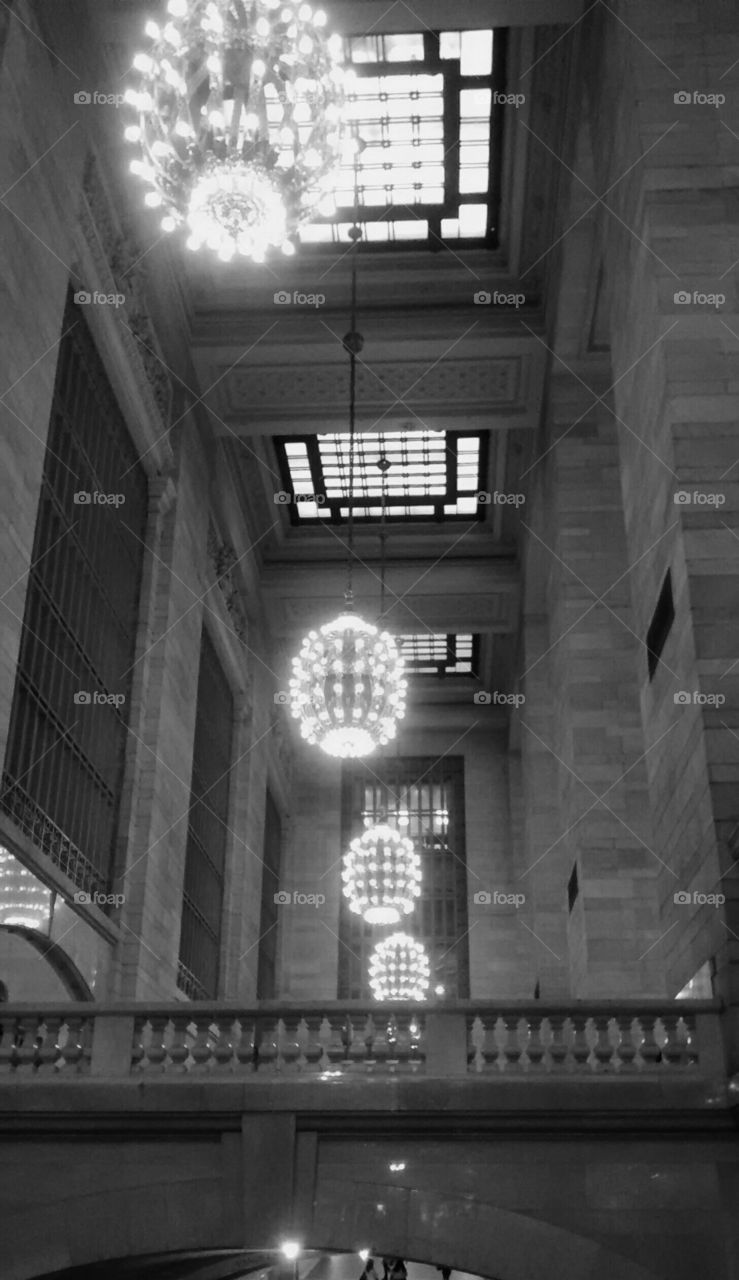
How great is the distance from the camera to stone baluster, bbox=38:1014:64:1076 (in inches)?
317

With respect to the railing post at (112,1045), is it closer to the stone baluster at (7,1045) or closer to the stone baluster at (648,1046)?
the stone baluster at (7,1045)

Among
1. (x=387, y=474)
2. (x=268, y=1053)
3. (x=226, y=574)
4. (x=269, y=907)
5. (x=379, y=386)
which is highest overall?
(x=387, y=474)

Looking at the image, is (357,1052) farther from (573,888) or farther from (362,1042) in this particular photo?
(573,888)

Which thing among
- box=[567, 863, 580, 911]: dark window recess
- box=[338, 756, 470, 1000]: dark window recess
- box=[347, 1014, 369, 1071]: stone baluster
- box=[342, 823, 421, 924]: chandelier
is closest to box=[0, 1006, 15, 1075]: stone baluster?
box=[347, 1014, 369, 1071]: stone baluster

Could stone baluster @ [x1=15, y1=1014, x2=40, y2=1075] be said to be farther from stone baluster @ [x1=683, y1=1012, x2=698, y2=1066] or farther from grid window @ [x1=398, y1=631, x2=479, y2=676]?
grid window @ [x1=398, y1=631, x2=479, y2=676]

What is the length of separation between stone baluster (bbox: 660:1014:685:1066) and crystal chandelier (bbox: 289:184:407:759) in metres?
3.57

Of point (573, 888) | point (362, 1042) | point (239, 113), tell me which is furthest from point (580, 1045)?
point (573, 888)

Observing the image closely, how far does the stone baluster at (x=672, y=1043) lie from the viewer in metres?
7.78

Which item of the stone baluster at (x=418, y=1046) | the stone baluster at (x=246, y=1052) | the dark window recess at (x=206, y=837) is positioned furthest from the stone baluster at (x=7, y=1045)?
the dark window recess at (x=206, y=837)

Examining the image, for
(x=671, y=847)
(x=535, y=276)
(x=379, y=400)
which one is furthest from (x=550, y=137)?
(x=671, y=847)

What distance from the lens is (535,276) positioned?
52.6 feet

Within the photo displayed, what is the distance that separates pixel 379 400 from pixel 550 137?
4.63 metres

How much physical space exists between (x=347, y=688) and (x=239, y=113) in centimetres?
564

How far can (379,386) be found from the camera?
17.4 meters
